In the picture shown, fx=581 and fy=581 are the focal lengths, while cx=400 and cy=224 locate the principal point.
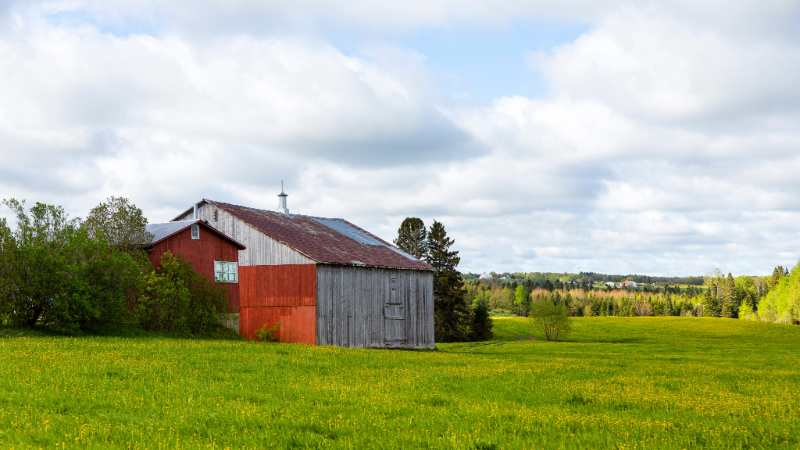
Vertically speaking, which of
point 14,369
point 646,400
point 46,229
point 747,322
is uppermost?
point 46,229

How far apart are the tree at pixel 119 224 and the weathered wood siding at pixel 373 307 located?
1074 cm

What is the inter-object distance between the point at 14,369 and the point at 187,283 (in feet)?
59.3

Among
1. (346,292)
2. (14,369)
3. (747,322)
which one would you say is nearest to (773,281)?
(747,322)

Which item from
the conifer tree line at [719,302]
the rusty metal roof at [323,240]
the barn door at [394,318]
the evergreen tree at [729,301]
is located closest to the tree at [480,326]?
the conifer tree line at [719,302]

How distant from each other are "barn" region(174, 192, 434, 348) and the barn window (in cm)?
36

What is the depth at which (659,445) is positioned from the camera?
8789 mm

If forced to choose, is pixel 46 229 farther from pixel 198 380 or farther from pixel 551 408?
pixel 551 408

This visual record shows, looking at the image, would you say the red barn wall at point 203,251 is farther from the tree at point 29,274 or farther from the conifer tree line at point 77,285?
the tree at point 29,274

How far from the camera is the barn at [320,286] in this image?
33.0m

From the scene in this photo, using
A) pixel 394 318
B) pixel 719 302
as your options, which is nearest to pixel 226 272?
pixel 394 318

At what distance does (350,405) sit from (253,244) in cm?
2567

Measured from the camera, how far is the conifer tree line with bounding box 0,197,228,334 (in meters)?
24.3

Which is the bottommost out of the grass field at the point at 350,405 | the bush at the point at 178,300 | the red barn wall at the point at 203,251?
the grass field at the point at 350,405

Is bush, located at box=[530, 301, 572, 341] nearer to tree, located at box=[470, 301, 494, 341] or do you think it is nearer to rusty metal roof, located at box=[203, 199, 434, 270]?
tree, located at box=[470, 301, 494, 341]
